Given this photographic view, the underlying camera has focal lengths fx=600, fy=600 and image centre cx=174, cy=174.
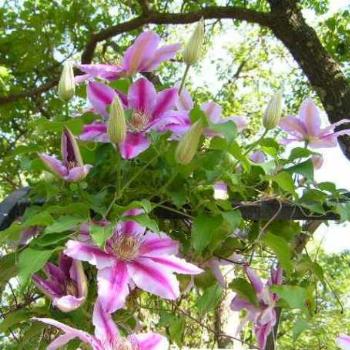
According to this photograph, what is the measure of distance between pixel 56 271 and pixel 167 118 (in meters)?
0.24

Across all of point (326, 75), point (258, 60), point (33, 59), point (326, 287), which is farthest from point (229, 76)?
point (326, 287)

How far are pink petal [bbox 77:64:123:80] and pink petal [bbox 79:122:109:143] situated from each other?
0.09 m

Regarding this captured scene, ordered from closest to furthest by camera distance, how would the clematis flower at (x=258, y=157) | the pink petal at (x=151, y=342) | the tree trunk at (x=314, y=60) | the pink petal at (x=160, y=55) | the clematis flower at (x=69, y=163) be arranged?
the pink petal at (x=151, y=342) < the clematis flower at (x=69, y=163) < the pink petal at (x=160, y=55) < the clematis flower at (x=258, y=157) < the tree trunk at (x=314, y=60)

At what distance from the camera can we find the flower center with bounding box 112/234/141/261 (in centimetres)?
70

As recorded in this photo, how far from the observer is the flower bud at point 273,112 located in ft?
2.59

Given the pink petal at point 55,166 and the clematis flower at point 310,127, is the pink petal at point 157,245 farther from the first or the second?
the clematis flower at point 310,127

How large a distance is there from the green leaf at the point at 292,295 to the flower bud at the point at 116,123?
0.35 m

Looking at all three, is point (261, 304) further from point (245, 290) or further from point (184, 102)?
point (184, 102)

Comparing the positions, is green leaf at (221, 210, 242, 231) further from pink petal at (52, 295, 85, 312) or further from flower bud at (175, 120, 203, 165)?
pink petal at (52, 295, 85, 312)

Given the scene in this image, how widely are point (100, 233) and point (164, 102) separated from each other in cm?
22

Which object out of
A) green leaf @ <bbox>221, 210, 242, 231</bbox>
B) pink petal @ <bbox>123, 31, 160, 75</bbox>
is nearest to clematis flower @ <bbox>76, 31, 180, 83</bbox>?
pink petal @ <bbox>123, 31, 160, 75</bbox>

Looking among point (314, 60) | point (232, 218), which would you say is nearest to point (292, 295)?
point (232, 218)

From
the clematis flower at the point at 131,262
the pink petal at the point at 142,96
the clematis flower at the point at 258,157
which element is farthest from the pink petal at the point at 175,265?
the clematis flower at the point at 258,157

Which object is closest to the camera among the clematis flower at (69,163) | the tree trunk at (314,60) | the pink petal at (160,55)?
the clematis flower at (69,163)
